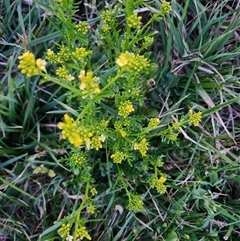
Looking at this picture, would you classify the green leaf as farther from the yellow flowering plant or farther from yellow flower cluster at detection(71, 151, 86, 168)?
yellow flower cluster at detection(71, 151, 86, 168)

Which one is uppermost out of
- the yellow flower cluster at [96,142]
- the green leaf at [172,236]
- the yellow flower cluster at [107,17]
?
the yellow flower cluster at [107,17]

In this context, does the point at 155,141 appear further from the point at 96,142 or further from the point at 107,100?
the point at 96,142

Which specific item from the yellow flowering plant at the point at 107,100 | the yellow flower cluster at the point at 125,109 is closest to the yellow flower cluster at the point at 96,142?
the yellow flowering plant at the point at 107,100

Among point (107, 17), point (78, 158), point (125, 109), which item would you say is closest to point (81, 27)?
point (107, 17)

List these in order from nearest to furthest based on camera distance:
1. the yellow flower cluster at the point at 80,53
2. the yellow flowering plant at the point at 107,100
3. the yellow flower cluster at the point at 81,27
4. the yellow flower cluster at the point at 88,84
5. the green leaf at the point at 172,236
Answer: the yellow flower cluster at the point at 88,84
the yellow flowering plant at the point at 107,100
the yellow flower cluster at the point at 80,53
the yellow flower cluster at the point at 81,27
the green leaf at the point at 172,236

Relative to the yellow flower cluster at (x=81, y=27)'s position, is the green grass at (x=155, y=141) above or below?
below

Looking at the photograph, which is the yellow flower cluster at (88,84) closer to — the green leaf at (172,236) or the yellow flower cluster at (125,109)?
the yellow flower cluster at (125,109)

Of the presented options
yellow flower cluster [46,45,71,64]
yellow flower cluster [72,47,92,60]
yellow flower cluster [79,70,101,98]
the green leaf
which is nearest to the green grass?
the green leaf
